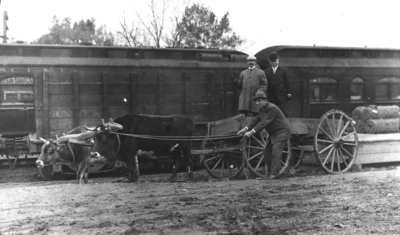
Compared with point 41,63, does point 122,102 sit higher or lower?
lower

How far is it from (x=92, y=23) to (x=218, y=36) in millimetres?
14636

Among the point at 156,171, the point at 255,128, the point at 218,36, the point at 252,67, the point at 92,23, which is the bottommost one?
the point at 156,171

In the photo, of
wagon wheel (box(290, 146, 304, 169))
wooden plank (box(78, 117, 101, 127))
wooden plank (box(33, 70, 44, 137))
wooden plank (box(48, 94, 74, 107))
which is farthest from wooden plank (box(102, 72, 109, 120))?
wagon wheel (box(290, 146, 304, 169))

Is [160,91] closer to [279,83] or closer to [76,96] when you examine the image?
[76,96]

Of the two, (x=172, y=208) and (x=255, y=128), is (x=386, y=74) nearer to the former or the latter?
(x=255, y=128)

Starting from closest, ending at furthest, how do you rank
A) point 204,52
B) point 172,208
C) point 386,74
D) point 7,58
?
1. point 172,208
2. point 7,58
3. point 204,52
4. point 386,74

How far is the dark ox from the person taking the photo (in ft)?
31.5

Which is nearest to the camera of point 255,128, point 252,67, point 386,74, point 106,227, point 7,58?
point 106,227

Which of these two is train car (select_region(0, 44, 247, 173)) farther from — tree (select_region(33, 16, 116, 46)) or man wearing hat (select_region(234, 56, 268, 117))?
tree (select_region(33, 16, 116, 46))

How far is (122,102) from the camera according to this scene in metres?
12.6

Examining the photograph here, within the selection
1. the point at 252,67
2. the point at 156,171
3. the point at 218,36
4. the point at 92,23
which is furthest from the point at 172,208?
the point at 92,23

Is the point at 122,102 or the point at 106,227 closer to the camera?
the point at 106,227

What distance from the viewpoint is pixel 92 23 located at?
3419 centimetres

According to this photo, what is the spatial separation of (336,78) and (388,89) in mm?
2136
